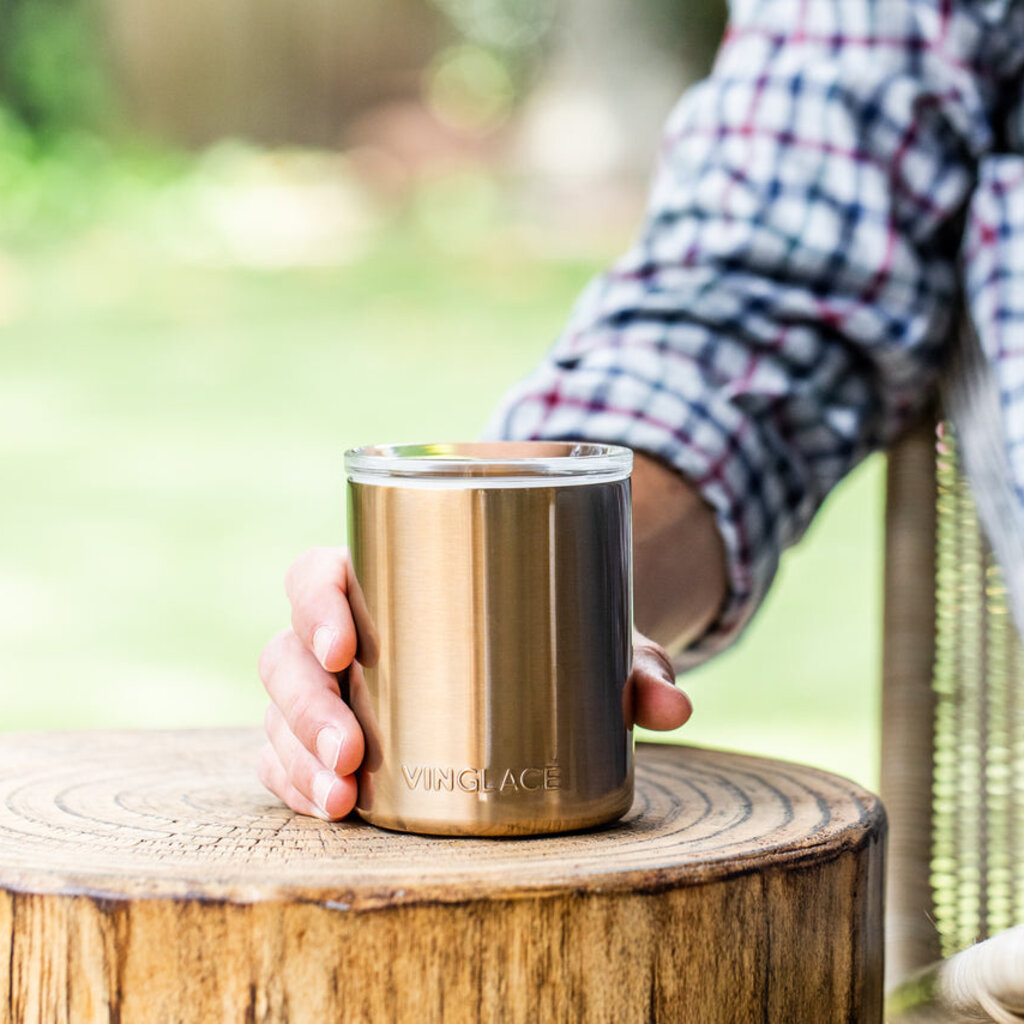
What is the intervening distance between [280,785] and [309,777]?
0.12 ft

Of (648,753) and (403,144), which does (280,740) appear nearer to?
(648,753)

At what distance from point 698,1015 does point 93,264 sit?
4.56 meters

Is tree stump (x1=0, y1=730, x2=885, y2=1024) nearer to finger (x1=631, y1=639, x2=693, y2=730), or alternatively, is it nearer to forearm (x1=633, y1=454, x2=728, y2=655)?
finger (x1=631, y1=639, x2=693, y2=730)

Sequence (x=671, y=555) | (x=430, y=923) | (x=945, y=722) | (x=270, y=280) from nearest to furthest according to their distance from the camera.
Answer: (x=430, y=923)
(x=671, y=555)
(x=945, y=722)
(x=270, y=280)

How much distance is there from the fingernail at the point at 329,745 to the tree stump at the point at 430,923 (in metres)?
0.03

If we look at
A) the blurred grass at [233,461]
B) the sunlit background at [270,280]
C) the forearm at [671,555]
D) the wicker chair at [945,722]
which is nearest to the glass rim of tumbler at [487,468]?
the forearm at [671,555]

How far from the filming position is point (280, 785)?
23.3 inches

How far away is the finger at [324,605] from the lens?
55 centimetres

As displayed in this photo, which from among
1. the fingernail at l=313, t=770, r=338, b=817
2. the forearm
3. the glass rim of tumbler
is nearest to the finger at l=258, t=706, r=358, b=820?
the fingernail at l=313, t=770, r=338, b=817

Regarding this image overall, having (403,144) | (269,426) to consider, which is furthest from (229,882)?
(403,144)

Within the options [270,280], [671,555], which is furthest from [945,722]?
[270,280]

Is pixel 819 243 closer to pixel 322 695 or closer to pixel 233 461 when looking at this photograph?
pixel 322 695

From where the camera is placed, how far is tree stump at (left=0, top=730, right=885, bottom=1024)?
46 cm

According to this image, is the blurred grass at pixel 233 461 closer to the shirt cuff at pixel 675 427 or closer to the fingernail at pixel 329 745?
the shirt cuff at pixel 675 427
